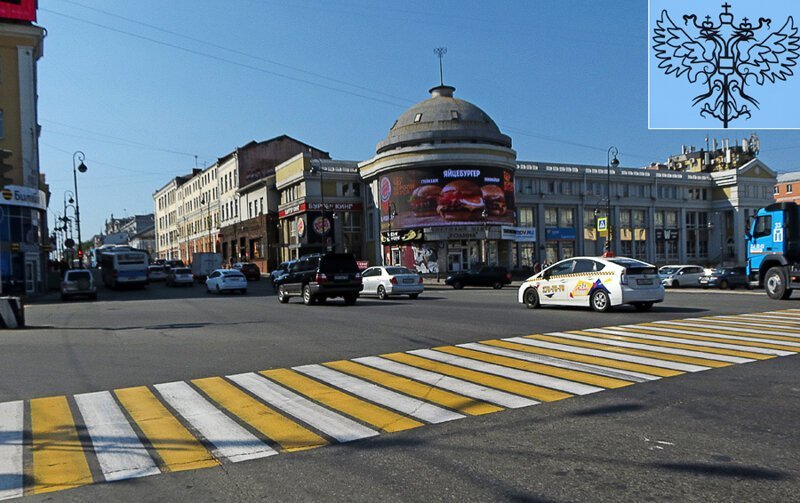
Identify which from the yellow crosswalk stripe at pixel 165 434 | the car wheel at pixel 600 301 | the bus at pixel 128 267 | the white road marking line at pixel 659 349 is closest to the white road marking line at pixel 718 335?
the white road marking line at pixel 659 349

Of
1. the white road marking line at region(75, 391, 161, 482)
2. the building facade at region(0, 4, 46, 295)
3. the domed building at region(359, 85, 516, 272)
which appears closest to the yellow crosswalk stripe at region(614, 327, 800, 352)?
the white road marking line at region(75, 391, 161, 482)

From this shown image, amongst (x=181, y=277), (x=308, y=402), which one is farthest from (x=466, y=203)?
(x=308, y=402)

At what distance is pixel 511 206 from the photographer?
6178 cm

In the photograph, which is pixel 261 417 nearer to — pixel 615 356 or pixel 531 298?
pixel 615 356

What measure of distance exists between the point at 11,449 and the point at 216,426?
5.89 feet

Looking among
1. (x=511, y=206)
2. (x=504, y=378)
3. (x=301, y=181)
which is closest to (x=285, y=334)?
(x=504, y=378)

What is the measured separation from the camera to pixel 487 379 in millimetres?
8242

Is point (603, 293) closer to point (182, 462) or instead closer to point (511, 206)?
point (182, 462)

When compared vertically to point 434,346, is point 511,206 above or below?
above

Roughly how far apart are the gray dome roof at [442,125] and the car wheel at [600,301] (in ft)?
144

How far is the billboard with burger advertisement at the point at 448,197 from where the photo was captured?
5803 centimetres

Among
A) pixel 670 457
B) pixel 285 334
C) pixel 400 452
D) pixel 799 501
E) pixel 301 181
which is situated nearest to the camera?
pixel 799 501

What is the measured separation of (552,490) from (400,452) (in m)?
1.41

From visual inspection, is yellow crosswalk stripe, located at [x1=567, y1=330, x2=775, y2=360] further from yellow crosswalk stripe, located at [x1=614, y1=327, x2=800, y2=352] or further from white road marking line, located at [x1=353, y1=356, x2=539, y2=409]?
white road marking line, located at [x1=353, y1=356, x2=539, y2=409]
